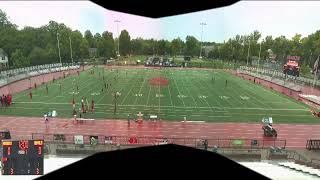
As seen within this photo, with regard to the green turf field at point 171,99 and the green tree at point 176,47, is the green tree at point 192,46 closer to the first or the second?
the green tree at point 176,47

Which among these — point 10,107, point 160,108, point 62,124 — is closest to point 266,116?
point 160,108

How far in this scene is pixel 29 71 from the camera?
1384cm

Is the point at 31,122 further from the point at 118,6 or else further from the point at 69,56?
the point at 118,6

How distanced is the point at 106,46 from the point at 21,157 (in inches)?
324

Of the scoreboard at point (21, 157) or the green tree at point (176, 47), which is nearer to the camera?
the scoreboard at point (21, 157)

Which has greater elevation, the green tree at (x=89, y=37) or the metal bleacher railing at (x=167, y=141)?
the green tree at (x=89, y=37)

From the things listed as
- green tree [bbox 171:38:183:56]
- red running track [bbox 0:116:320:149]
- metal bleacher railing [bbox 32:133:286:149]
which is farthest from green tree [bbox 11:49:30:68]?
metal bleacher railing [bbox 32:133:286:149]

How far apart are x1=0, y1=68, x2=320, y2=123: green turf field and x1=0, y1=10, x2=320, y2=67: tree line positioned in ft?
3.57

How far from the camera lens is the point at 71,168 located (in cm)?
53

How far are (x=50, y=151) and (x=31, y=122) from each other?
231 centimetres

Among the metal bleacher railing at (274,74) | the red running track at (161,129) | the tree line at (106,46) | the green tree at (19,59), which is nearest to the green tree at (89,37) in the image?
the tree line at (106,46)

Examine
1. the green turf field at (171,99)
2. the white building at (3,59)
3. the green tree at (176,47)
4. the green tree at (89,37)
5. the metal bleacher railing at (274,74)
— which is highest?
the green tree at (89,37)

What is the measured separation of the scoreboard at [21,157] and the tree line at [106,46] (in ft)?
17.8

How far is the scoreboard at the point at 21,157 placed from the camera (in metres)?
4.34
